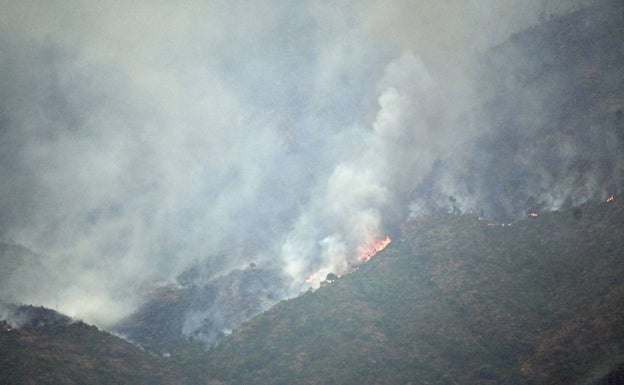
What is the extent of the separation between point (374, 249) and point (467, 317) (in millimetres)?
33632

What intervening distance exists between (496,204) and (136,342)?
78.6 meters

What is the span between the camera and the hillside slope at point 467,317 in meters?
48.2

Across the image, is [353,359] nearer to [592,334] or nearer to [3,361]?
[592,334]

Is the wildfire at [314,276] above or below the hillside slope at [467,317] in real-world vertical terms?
above

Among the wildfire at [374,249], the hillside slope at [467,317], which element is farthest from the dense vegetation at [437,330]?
the wildfire at [374,249]

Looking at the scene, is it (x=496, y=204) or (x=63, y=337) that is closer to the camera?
(x=63, y=337)

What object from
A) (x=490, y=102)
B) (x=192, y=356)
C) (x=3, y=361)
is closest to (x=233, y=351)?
(x=192, y=356)

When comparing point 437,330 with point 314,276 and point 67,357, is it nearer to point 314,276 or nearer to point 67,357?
point 314,276

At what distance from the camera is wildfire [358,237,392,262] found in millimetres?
91569

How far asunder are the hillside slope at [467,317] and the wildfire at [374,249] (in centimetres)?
613

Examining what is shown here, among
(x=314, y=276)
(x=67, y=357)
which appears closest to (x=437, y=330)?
(x=314, y=276)

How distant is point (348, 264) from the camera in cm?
9044

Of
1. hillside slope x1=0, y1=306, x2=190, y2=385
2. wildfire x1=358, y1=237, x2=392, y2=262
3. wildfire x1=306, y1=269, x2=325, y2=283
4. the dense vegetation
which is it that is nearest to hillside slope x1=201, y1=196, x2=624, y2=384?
the dense vegetation

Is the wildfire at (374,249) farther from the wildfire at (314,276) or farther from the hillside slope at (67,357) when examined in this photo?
the hillside slope at (67,357)
